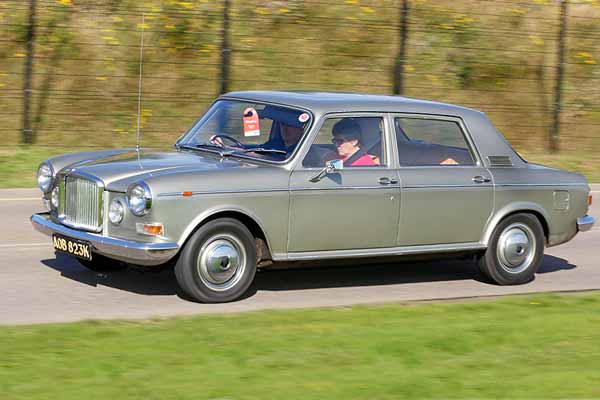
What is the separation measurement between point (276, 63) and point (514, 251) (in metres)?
11.8

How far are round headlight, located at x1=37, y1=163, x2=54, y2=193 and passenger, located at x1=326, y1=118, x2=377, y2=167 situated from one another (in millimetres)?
2358

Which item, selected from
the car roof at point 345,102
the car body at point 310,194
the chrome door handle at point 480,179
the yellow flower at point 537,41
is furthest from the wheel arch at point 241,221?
the yellow flower at point 537,41

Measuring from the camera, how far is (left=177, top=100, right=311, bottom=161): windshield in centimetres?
905

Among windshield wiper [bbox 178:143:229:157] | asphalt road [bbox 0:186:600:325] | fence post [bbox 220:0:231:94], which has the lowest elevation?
asphalt road [bbox 0:186:600:325]

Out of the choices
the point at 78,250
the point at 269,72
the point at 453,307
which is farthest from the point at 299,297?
the point at 269,72

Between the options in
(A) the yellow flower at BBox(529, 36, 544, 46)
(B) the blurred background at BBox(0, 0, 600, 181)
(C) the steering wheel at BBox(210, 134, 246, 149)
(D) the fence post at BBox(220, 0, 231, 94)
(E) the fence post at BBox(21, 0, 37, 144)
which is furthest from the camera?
(A) the yellow flower at BBox(529, 36, 544, 46)

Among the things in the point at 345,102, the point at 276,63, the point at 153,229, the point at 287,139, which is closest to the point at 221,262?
the point at 153,229

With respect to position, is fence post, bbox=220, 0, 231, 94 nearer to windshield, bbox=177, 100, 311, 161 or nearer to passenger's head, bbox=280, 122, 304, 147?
windshield, bbox=177, 100, 311, 161

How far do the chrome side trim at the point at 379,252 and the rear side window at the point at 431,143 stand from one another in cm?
72

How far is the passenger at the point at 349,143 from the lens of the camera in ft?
30.2

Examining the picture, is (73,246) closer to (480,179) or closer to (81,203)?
(81,203)

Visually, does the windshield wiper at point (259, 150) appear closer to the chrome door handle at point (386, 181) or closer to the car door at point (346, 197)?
the car door at point (346, 197)

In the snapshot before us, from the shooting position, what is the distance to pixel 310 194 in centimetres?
880

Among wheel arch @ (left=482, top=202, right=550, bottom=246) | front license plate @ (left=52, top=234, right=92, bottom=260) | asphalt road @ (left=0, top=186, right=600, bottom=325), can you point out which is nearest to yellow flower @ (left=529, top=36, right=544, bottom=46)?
asphalt road @ (left=0, top=186, right=600, bottom=325)
